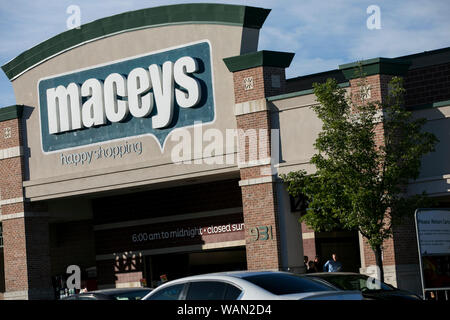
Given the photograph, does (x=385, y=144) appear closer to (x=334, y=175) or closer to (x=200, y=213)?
(x=334, y=175)

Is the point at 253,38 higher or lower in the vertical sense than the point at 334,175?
higher

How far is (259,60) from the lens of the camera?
27.0 m

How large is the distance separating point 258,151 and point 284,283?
1614 cm

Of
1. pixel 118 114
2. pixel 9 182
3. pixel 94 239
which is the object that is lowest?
pixel 94 239

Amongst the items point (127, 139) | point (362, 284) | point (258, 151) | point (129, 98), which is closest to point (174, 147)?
point (127, 139)

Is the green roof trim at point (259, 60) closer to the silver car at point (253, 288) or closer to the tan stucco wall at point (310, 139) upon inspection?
the tan stucco wall at point (310, 139)

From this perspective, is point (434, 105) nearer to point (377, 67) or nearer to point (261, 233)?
point (377, 67)

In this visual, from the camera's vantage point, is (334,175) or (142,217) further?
(142,217)

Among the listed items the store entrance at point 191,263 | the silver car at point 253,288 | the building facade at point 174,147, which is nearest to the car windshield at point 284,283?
the silver car at point 253,288

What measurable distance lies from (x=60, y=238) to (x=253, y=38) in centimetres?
1733

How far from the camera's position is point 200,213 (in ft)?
110

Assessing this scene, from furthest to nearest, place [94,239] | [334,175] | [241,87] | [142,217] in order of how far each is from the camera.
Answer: [94,239] → [142,217] → [241,87] → [334,175]

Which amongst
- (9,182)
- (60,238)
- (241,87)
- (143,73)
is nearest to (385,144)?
(241,87)

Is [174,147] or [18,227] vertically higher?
[174,147]
